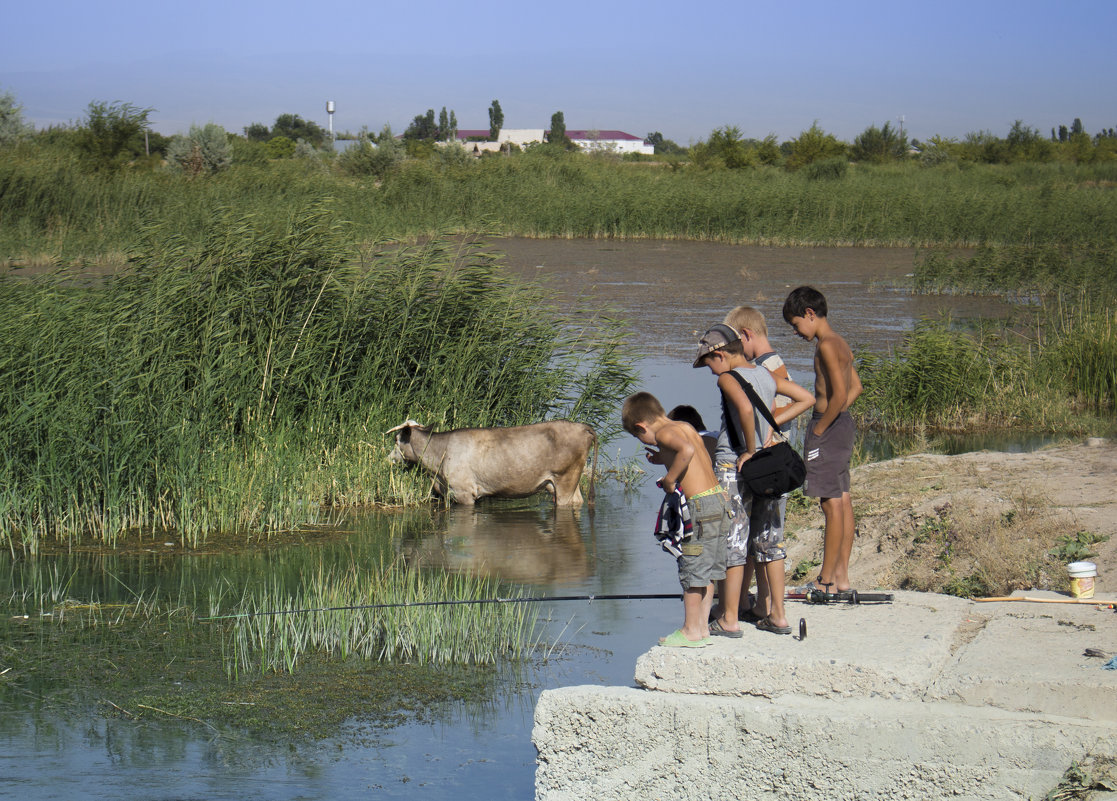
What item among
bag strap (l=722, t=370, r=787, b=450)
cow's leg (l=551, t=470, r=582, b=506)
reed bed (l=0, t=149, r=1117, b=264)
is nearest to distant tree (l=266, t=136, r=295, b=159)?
reed bed (l=0, t=149, r=1117, b=264)

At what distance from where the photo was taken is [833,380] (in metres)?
6.88

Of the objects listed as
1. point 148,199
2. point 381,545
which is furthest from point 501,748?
point 148,199

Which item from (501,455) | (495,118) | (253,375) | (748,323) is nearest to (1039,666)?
(748,323)

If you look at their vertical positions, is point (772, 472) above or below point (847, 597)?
above

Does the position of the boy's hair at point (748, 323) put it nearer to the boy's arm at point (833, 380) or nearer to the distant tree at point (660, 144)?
the boy's arm at point (833, 380)

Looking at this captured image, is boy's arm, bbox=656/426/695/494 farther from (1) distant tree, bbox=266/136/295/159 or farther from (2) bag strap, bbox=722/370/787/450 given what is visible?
(1) distant tree, bbox=266/136/295/159

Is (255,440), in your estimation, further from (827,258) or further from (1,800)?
(827,258)

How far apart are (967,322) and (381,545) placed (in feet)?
55.4

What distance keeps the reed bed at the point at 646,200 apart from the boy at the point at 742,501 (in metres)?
24.5

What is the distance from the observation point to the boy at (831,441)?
22.4 ft

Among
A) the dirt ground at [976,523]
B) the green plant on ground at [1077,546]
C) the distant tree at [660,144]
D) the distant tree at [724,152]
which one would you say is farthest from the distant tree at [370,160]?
the distant tree at [660,144]

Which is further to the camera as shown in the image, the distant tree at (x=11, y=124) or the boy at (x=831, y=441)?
the distant tree at (x=11, y=124)

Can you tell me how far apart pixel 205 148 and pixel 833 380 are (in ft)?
134

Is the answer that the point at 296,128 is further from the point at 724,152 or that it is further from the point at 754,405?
the point at 754,405
